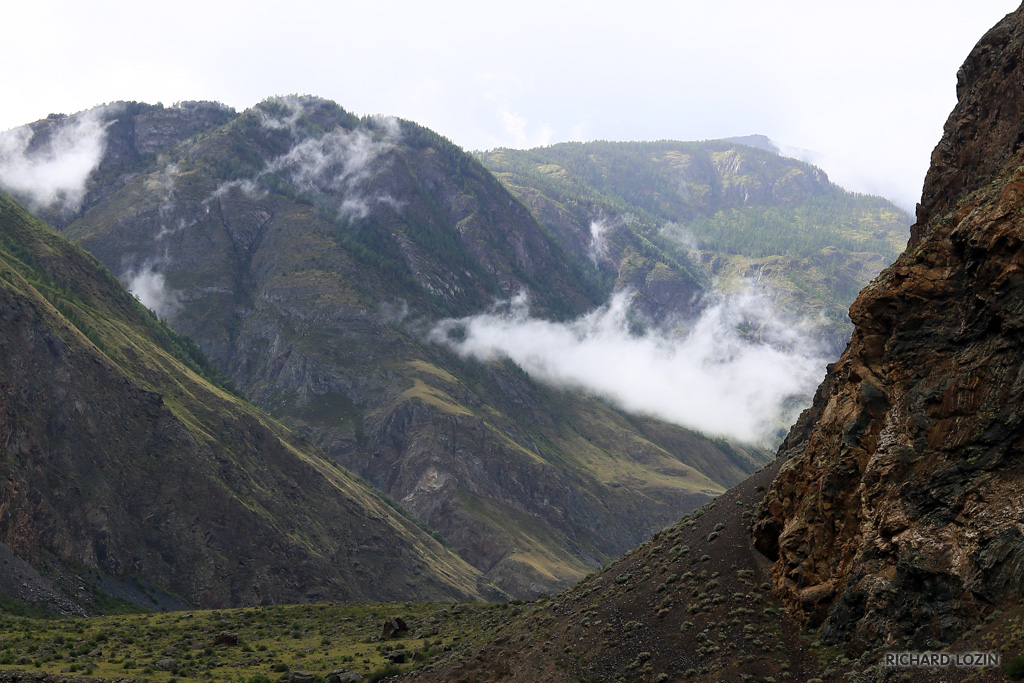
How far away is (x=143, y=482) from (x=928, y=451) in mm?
141574

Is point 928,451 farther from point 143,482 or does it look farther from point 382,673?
point 143,482

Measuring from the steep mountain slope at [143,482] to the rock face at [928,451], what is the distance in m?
102

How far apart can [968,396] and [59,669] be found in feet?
213

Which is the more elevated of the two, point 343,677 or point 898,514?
point 898,514

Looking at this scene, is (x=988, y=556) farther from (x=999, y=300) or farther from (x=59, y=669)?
(x=59, y=669)

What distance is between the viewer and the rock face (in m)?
38.5

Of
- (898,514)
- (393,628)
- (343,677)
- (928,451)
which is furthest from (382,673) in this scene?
(928,451)

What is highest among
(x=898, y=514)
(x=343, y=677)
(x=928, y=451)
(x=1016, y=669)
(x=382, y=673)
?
(x=928, y=451)

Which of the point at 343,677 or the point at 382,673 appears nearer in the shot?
the point at 382,673

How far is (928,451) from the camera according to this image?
4234cm

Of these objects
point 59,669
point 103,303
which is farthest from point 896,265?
point 103,303

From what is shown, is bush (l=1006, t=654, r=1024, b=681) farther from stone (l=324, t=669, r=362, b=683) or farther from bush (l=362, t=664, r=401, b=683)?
stone (l=324, t=669, r=362, b=683)

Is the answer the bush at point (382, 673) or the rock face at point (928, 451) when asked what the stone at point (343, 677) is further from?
the rock face at point (928, 451)

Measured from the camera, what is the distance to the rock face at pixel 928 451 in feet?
126
